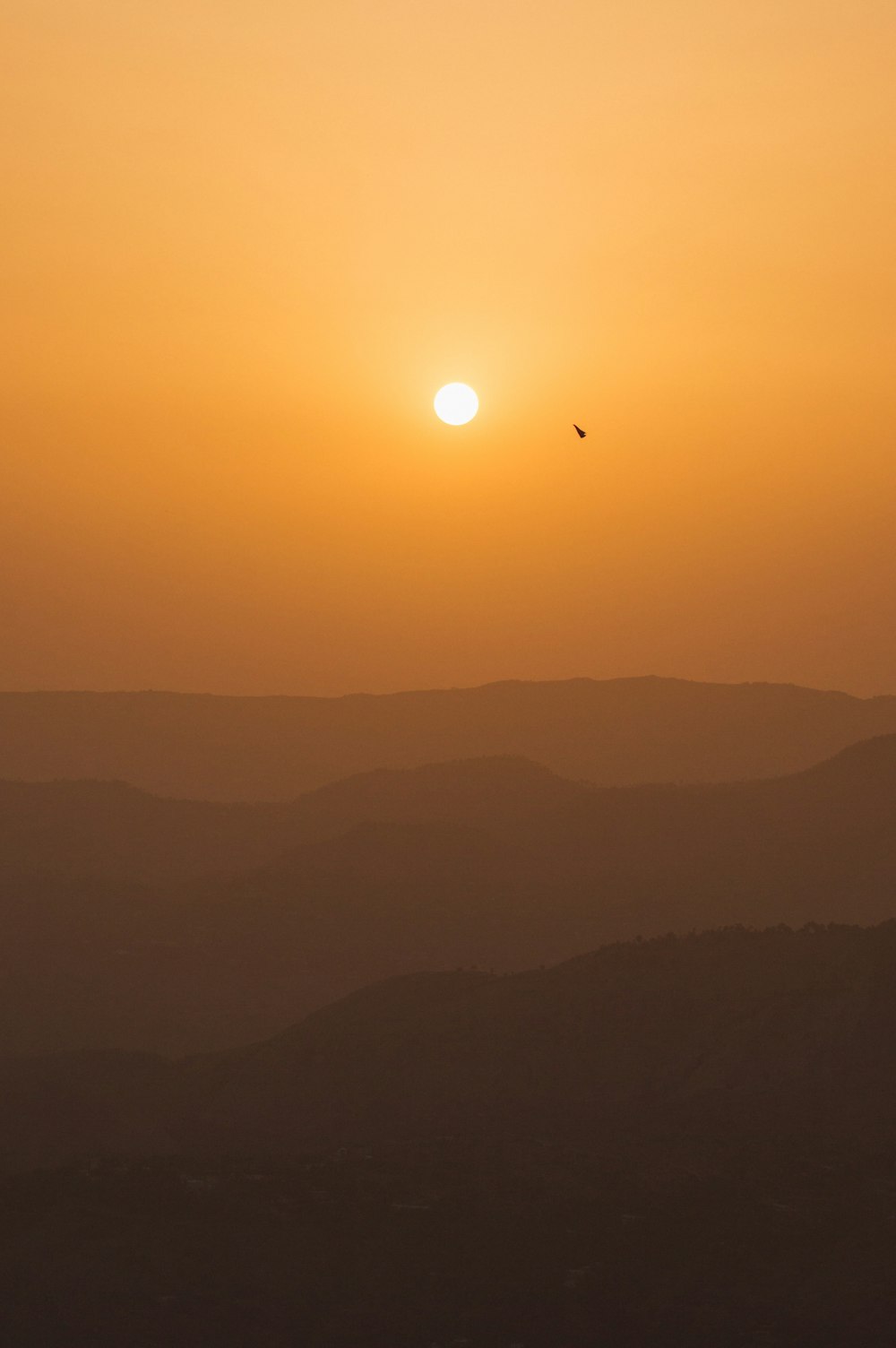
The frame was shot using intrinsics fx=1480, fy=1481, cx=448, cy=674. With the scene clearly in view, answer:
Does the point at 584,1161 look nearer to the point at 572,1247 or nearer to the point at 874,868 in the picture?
the point at 572,1247

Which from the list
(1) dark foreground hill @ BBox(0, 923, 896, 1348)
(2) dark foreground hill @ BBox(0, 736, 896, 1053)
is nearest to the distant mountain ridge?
(1) dark foreground hill @ BBox(0, 923, 896, 1348)

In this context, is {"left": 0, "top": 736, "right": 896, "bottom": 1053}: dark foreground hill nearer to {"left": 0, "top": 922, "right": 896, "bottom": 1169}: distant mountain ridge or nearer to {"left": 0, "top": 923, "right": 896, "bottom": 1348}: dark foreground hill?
{"left": 0, "top": 922, "right": 896, "bottom": 1169}: distant mountain ridge

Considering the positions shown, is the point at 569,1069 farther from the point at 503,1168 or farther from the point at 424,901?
A: the point at 424,901

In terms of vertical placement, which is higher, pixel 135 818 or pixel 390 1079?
pixel 135 818

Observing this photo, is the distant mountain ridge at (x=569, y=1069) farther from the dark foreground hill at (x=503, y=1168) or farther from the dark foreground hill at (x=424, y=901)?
the dark foreground hill at (x=424, y=901)

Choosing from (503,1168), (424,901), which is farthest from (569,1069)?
(424,901)

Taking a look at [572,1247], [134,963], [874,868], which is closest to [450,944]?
[134,963]
